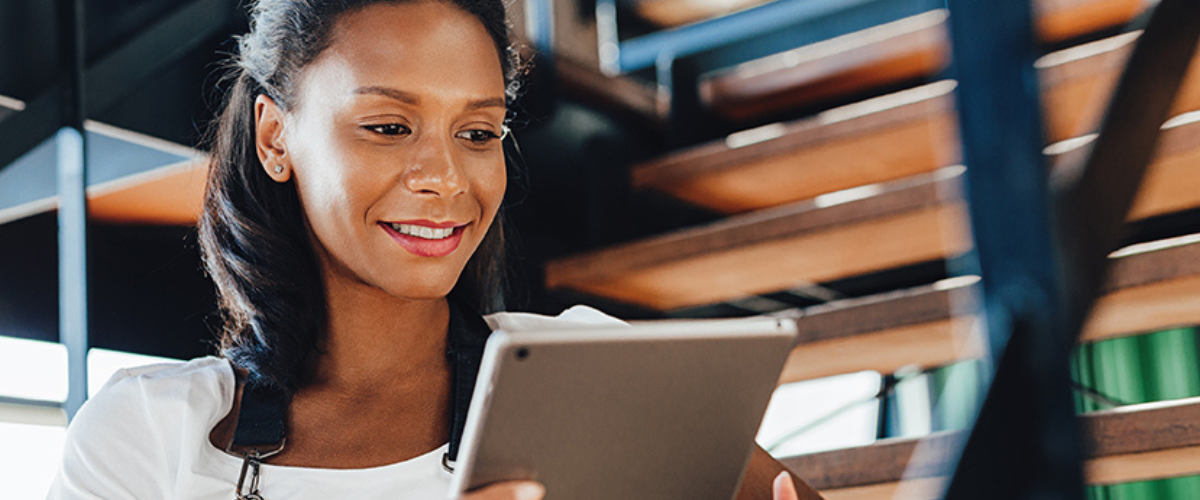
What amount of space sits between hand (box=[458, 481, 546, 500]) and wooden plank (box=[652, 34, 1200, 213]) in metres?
1.40

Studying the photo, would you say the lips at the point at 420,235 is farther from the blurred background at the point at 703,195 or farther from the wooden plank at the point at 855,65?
the wooden plank at the point at 855,65

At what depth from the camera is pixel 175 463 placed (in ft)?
4.30

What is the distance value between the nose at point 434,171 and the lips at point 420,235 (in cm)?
3

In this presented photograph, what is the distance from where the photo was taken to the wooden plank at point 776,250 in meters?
2.09

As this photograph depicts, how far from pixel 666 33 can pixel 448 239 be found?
2144mm

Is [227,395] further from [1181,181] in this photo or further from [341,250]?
[1181,181]

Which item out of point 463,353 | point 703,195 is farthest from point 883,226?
point 463,353

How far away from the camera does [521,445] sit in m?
0.90

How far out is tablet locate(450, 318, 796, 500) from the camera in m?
0.87

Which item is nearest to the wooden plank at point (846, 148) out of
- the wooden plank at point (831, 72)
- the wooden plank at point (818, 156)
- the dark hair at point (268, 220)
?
the wooden plank at point (818, 156)

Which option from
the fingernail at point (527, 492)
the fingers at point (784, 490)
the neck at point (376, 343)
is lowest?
the fingernail at point (527, 492)

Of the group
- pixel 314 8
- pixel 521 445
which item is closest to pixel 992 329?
pixel 521 445

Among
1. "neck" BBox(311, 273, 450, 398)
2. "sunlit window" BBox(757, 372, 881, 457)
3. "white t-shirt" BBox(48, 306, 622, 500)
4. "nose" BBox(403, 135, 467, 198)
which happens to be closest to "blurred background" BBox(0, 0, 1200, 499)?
"white t-shirt" BBox(48, 306, 622, 500)

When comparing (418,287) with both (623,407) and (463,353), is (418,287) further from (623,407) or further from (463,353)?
(623,407)
